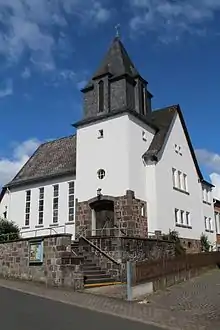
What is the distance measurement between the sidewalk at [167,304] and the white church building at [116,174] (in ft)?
27.5

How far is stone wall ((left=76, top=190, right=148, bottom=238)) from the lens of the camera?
25297 mm

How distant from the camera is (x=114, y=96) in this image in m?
28.5

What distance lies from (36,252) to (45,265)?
1.04 meters

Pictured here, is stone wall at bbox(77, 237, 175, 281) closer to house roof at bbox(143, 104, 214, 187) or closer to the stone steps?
the stone steps

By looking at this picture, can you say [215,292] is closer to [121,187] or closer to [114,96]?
[121,187]

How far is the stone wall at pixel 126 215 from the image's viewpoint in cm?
2530

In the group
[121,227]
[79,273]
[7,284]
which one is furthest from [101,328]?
[121,227]

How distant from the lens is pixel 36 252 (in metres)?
19.2

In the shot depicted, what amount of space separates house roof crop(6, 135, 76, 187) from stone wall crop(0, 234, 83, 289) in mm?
10432

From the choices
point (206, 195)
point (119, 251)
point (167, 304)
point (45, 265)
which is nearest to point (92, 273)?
point (119, 251)

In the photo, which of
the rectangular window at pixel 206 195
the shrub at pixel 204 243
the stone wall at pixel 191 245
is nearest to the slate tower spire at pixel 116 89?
the stone wall at pixel 191 245

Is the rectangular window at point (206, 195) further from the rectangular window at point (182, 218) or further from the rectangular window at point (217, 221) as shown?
the rectangular window at point (182, 218)

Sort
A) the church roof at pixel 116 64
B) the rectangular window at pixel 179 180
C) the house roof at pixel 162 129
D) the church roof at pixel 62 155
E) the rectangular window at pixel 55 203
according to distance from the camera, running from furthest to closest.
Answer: the rectangular window at pixel 179 180 < the rectangular window at pixel 55 203 < the church roof at pixel 62 155 < the church roof at pixel 116 64 < the house roof at pixel 162 129

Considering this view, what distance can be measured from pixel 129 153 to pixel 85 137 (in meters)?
4.14
